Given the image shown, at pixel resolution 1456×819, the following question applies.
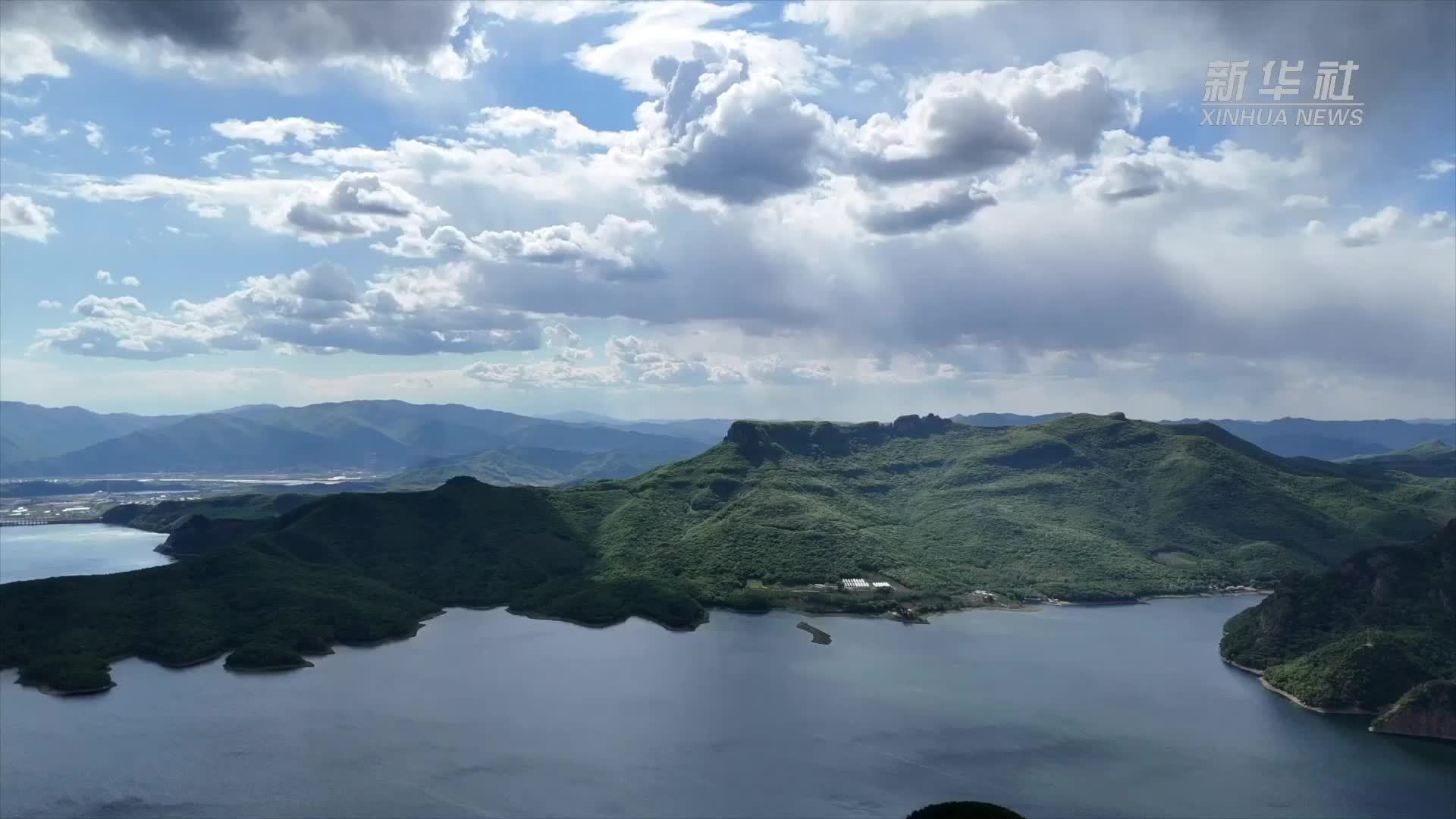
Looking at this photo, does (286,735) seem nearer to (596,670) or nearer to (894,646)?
(596,670)

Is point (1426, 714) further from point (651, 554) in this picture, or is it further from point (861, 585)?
point (651, 554)


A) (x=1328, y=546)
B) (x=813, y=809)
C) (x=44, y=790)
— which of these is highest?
(x=1328, y=546)

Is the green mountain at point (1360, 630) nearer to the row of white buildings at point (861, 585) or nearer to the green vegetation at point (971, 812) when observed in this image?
the row of white buildings at point (861, 585)

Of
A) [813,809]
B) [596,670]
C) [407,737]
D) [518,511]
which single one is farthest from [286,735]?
[518,511]

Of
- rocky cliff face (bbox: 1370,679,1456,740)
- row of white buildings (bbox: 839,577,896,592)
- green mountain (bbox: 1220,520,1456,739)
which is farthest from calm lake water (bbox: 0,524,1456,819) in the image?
row of white buildings (bbox: 839,577,896,592)

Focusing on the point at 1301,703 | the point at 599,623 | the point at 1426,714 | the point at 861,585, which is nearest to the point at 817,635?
the point at 861,585
